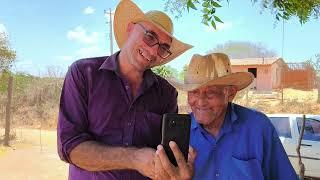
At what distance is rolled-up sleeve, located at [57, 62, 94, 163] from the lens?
211 centimetres

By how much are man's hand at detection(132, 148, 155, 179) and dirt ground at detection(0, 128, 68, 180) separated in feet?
31.7

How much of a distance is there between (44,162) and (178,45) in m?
11.2

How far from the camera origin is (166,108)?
256 cm

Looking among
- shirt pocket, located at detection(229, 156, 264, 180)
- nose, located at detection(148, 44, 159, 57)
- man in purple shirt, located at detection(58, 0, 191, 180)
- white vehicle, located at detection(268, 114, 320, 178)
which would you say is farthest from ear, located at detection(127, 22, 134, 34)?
white vehicle, located at detection(268, 114, 320, 178)

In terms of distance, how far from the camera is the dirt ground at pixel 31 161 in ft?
37.7

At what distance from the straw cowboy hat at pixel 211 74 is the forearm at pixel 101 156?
0.90 metres

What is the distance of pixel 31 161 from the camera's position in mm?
13359

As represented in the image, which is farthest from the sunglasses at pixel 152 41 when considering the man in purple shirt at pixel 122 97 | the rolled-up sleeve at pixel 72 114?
the rolled-up sleeve at pixel 72 114

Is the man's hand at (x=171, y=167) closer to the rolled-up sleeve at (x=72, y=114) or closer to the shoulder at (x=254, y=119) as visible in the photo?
the rolled-up sleeve at (x=72, y=114)

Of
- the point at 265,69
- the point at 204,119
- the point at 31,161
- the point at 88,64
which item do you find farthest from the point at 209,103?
the point at 265,69

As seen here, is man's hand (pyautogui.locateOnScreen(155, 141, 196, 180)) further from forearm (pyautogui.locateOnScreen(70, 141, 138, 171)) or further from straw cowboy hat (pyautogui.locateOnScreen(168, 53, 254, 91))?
straw cowboy hat (pyautogui.locateOnScreen(168, 53, 254, 91))

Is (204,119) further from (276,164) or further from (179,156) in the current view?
(179,156)

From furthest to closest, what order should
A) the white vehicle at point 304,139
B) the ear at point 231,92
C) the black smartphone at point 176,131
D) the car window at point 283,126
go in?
the car window at point 283,126 → the white vehicle at point 304,139 → the ear at point 231,92 → the black smartphone at point 176,131

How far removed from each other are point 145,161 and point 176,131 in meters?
0.15
